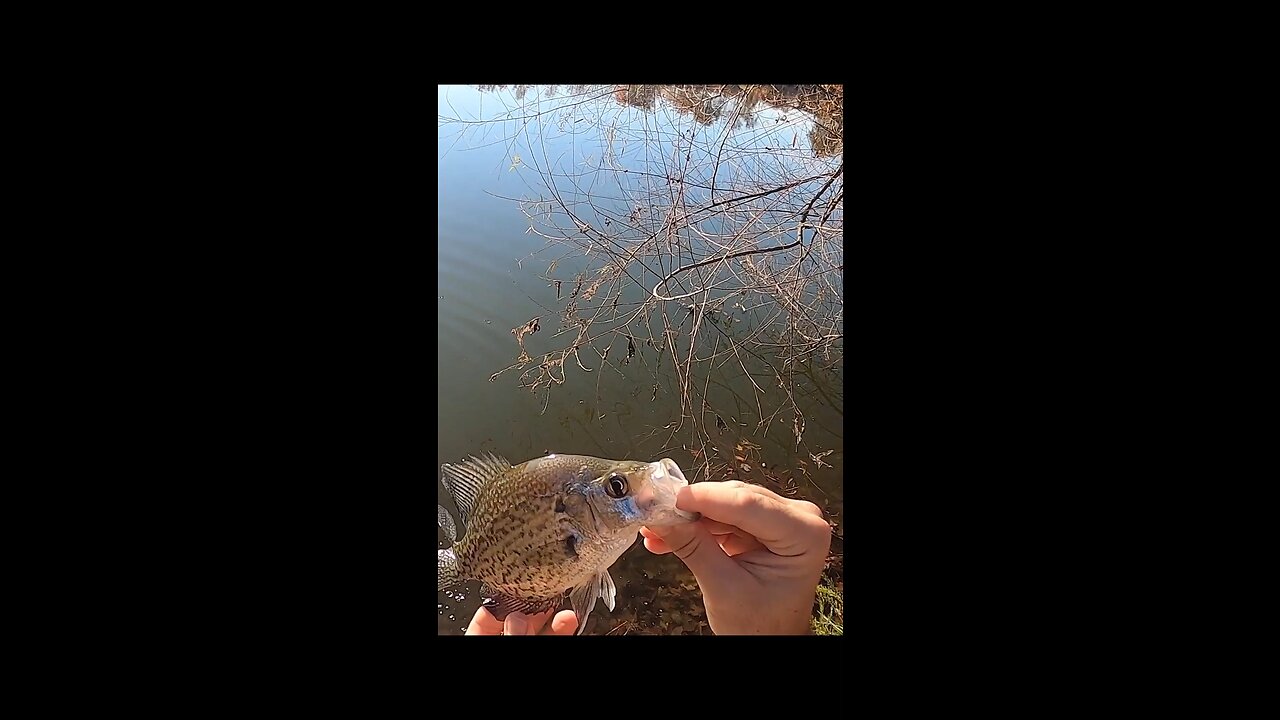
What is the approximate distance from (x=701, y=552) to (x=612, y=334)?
2.69ft

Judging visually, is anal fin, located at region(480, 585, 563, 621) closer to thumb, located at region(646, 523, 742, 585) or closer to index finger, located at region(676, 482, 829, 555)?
thumb, located at region(646, 523, 742, 585)

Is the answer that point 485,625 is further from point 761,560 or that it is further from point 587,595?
point 761,560

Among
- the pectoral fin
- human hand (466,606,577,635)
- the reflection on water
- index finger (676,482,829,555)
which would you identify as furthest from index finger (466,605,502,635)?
the reflection on water

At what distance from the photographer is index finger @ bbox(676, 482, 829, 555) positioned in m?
1.10

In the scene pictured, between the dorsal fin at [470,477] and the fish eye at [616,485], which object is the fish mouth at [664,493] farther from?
the dorsal fin at [470,477]

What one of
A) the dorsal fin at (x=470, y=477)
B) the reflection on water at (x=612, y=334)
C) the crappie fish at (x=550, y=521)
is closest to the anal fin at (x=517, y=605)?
the crappie fish at (x=550, y=521)

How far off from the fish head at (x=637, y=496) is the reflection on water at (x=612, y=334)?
0.75 metres

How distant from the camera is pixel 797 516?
1.23 m

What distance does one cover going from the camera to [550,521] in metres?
1.13

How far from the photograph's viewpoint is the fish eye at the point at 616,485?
3.48ft
